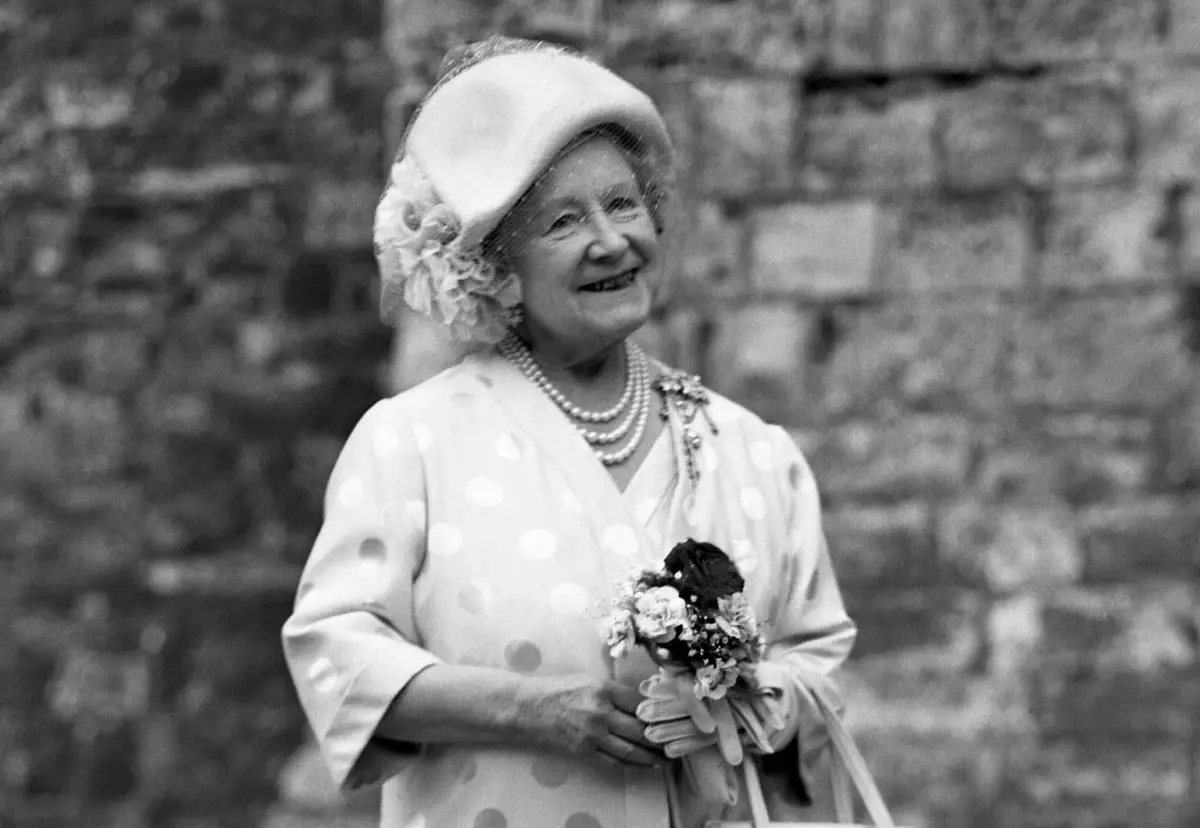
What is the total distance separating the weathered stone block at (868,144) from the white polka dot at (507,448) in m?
2.97

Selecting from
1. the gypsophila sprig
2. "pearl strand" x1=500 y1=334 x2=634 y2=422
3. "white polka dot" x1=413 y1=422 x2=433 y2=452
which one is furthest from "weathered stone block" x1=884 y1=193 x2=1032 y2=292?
the gypsophila sprig

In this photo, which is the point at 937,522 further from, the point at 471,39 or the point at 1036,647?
the point at 471,39

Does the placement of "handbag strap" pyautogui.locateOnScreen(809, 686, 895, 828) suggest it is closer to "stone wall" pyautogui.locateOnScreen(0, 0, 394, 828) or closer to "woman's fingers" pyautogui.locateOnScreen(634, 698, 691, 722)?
"woman's fingers" pyautogui.locateOnScreen(634, 698, 691, 722)

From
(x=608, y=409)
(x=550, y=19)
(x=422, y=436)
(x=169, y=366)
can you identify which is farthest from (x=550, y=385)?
(x=169, y=366)

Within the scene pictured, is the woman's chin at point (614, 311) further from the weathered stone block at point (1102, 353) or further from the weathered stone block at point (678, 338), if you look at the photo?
the weathered stone block at point (1102, 353)

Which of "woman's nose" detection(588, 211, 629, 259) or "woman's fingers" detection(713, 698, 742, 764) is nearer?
"woman's fingers" detection(713, 698, 742, 764)

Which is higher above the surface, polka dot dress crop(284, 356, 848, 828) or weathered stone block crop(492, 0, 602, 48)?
weathered stone block crop(492, 0, 602, 48)

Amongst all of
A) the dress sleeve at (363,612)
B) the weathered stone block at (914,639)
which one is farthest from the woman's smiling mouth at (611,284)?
the weathered stone block at (914,639)

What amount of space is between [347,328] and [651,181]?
3719mm

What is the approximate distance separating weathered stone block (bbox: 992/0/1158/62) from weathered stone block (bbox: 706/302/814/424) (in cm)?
87

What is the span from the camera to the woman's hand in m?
2.82

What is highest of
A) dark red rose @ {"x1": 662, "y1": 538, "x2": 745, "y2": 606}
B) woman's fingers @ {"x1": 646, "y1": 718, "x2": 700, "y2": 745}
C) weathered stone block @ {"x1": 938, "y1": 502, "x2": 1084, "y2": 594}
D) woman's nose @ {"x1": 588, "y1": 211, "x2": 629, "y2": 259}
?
woman's nose @ {"x1": 588, "y1": 211, "x2": 629, "y2": 259}

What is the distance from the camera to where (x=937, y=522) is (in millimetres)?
5730

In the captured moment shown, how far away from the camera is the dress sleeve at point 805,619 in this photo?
305cm
